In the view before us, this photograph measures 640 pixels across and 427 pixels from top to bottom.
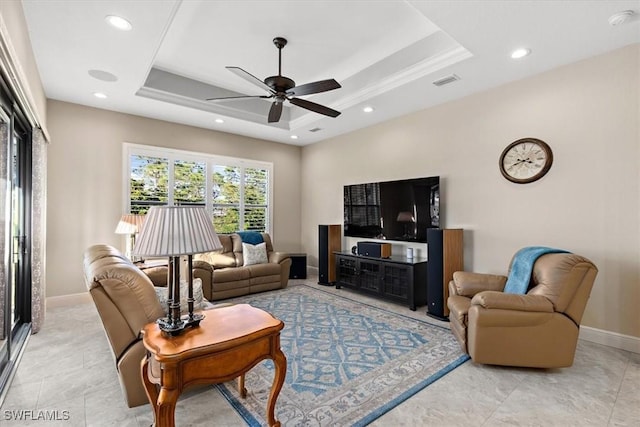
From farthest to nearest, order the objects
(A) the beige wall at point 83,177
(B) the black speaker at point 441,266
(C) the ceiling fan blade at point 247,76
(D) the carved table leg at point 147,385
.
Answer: (A) the beige wall at point 83,177 → (B) the black speaker at point 441,266 → (C) the ceiling fan blade at point 247,76 → (D) the carved table leg at point 147,385

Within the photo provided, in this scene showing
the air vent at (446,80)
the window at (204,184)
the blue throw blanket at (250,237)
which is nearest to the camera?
the air vent at (446,80)

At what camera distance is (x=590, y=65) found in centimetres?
324

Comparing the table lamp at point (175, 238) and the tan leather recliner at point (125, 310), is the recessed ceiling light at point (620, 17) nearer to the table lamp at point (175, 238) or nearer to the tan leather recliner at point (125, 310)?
the table lamp at point (175, 238)

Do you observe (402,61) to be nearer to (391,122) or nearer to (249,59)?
(391,122)

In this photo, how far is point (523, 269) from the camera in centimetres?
295

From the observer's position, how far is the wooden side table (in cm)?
145

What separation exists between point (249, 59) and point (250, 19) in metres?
0.82

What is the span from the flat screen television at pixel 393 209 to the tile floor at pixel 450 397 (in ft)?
7.32

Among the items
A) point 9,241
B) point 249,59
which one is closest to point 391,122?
point 249,59

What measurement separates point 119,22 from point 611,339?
5.48 m

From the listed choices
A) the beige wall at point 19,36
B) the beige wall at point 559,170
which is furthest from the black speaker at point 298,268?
the beige wall at point 19,36

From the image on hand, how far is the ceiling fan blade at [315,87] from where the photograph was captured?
3035 millimetres

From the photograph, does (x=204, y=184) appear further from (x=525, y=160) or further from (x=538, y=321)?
(x=538, y=321)

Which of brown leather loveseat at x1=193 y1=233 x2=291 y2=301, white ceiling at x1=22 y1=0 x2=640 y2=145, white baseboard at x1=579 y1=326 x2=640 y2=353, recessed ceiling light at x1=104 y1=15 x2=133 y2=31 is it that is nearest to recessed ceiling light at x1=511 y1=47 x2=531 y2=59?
white ceiling at x1=22 y1=0 x2=640 y2=145
